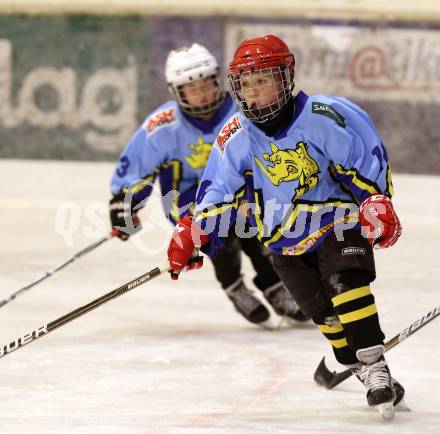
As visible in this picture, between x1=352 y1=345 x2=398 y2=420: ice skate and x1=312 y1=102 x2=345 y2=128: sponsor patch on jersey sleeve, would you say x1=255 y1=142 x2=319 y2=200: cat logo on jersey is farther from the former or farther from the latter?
x1=352 y1=345 x2=398 y2=420: ice skate

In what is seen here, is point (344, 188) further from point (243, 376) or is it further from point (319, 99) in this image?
point (243, 376)

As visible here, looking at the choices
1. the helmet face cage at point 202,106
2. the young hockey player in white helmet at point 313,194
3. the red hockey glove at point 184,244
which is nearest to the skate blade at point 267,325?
the helmet face cage at point 202,106

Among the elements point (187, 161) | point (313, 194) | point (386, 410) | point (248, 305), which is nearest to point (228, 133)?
point (313, 194)

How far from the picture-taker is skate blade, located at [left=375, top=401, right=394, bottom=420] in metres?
2.92

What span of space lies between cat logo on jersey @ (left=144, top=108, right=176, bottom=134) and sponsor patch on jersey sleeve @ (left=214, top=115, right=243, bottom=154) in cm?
107

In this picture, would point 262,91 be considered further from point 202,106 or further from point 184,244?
point 202,106

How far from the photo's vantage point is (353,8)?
682cm

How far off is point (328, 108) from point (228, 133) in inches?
11.7

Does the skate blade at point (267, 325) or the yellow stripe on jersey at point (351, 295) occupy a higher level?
the yellow stripe on jersey at point (351, 295)

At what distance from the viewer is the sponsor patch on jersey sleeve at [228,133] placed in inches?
121

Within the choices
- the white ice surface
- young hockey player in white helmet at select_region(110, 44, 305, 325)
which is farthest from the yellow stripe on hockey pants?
young hockey player in white helmet at select_region(110, 44, 305, 325)

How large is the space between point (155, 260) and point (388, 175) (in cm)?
276

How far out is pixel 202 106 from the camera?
13.3ft

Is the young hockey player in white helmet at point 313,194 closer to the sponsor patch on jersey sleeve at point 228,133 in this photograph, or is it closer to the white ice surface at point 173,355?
the sponsor patch on jersey sleeve at point 228,133
